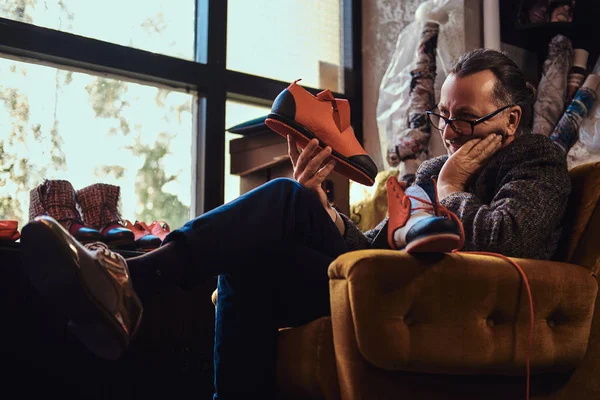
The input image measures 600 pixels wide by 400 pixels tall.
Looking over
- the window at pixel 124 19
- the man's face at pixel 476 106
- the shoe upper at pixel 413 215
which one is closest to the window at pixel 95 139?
the window at pixel 124 19

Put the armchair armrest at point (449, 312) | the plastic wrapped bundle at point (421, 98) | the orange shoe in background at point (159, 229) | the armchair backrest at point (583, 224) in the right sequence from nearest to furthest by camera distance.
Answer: the armchair armrest at point (449, 312)
the armchair backrest at point (583, 224)
the orange shoe in background at point (159, 229)
the plastic wrapped bundle at point (421, 98)

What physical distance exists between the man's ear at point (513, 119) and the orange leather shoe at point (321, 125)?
1.10 ft

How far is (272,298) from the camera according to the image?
144 cm

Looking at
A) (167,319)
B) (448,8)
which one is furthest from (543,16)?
(167,319)

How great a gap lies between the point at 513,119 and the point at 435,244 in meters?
0.63

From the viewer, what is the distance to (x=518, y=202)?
144 cm

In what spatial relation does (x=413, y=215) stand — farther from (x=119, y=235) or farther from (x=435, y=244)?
(x=119, y=235)

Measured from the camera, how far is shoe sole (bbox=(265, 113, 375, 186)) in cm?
169

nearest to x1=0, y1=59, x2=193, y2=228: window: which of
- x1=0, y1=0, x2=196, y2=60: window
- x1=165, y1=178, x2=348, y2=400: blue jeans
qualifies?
x1=0, y1=0, x2=196, y2=60: window

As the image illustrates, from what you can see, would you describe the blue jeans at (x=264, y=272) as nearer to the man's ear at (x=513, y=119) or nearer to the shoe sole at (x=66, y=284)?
the shoe sole at (x=66, y=284)

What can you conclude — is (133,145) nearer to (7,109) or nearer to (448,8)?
(7,109)

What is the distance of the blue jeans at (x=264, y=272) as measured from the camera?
1.35 metres

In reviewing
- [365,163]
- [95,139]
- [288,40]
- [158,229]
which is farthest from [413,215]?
[288,40]

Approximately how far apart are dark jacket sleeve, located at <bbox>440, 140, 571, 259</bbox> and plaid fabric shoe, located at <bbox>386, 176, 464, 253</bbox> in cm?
12
